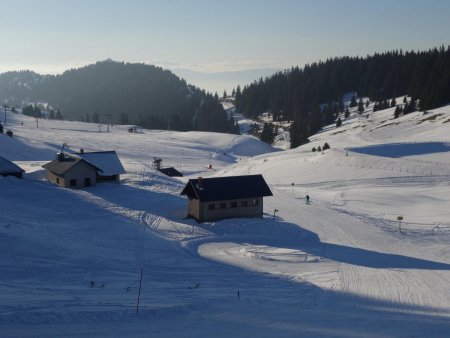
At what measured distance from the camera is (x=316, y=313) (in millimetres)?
17656

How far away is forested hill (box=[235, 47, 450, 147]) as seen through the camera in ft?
327

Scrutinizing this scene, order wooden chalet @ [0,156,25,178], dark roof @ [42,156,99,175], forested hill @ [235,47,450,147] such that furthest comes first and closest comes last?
forested hill @ [235,47,450,147] → dark roof @ [42,156,99,175] → wooden chalet @ [0,156,25,178]

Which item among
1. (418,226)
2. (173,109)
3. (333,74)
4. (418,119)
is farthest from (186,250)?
(173,109)

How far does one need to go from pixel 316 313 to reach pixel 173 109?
Answer: 581 ft

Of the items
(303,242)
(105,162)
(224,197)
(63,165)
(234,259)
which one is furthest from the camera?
(105,162)

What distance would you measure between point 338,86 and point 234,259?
126m

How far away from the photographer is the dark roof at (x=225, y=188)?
32.9 metres

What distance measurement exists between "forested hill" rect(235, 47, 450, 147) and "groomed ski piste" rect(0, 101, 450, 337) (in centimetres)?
4937

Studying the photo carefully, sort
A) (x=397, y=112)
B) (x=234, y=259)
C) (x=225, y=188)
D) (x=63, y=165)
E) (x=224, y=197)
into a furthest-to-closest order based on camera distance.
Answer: (x=397, y=112) < (x=63, y=165) < (x=225, y=188) < (x=224, y=197) < (x=234, y=259)

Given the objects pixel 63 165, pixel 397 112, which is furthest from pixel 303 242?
pixel 397 112

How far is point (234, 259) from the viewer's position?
82.4ft

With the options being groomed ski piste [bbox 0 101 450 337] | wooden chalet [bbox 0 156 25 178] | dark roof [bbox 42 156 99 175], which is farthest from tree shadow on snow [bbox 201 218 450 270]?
wooden chalet [bbox 0 156 25 178]

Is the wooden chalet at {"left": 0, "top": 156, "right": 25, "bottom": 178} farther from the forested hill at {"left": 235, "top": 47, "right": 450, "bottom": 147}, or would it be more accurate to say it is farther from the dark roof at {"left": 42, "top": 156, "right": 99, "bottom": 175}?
the forested hill at {"left": 235, "top": 47, "right": 450, "bottom": 147}

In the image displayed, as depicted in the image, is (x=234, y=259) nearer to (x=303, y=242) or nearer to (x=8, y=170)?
(x=303, y=242)
